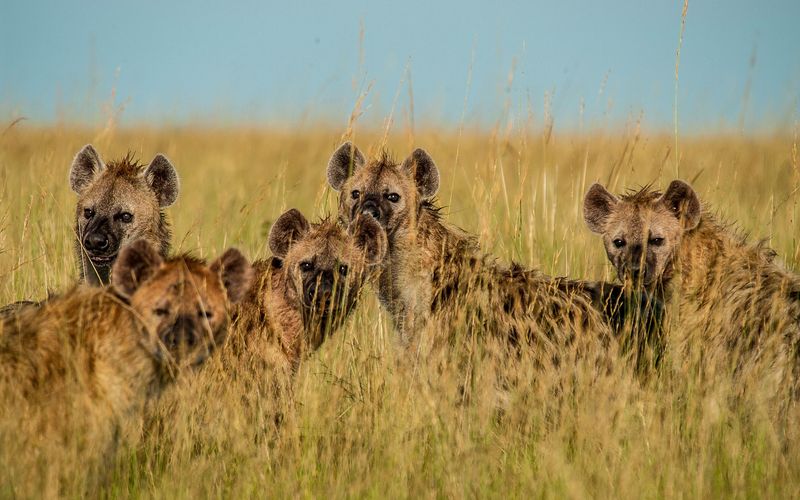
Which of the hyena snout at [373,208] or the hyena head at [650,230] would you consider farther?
the hyena snout at [373,208]

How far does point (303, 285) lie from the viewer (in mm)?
6156

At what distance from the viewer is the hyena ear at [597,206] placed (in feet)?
22.6

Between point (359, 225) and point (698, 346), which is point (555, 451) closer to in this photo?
point (698, 346)

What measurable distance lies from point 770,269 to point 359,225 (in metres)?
2.38

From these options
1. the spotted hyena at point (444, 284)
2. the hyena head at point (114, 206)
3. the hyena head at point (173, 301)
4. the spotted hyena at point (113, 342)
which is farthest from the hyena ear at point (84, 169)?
the hyena head at point (173, 301)

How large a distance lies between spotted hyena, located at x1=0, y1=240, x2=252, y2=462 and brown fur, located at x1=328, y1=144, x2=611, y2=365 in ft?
Answer: 4.90

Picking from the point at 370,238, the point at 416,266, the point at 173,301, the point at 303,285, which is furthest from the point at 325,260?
the point at 173,301

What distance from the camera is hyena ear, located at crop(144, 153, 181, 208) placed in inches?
298

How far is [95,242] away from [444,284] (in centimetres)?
239

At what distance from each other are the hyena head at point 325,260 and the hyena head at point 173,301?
1.13 metres

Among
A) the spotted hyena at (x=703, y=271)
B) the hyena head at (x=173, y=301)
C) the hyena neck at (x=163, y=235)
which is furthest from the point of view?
the hyena neck at (x=163, y=235)

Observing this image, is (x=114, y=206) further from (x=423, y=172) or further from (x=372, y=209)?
(x=423, y=172)

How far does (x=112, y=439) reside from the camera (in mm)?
4633

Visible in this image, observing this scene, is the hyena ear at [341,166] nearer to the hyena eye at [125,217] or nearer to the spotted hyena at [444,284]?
the spotted hyena at [444,284]
